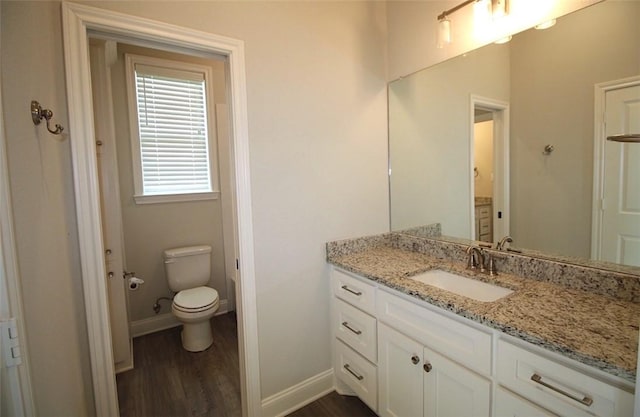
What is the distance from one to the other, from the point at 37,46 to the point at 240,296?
1.31m

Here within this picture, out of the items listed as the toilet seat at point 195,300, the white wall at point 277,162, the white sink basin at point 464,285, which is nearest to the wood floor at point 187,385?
the white wall at point 277,162

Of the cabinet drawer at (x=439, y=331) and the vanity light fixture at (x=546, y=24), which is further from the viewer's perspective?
the vanity light fixture at (x=546, y=24)

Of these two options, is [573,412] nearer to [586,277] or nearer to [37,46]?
[586,277]

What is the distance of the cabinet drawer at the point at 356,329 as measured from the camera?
1.62 m

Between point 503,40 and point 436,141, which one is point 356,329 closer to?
point 436,141

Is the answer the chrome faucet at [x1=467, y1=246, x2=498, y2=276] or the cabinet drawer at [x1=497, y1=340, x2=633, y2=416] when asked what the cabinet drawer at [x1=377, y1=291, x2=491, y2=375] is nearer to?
the cabinet drawer at [x1=497, y1=340, x2=633, y2=416]

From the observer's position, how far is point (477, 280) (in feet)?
4.96

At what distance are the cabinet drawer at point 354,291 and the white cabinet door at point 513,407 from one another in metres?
0.65

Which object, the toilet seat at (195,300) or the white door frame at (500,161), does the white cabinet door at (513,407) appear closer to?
the white door frame at (500,161)

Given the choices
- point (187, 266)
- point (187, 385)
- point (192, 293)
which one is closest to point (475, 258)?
point (187, 385)

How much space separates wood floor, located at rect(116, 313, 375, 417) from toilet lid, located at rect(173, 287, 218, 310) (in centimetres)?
42

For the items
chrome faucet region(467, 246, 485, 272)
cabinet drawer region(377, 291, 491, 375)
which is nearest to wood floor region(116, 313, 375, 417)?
cabinet drawer region(377, 291, 491, 375)

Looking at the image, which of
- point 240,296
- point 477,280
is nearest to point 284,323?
point 240,296

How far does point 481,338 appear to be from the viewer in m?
1.11
